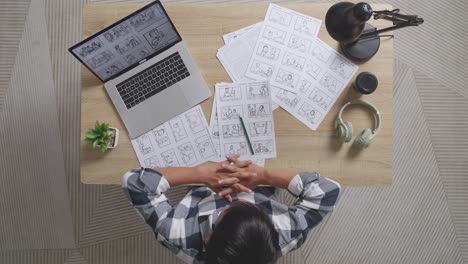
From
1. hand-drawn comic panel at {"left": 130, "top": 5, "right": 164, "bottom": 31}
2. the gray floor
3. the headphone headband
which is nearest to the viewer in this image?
hand-drawn comic panel at {"left": 130, "top": 5, "right": 164, "bottom": 31}

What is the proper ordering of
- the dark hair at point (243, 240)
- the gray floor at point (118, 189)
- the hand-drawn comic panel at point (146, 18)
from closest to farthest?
the dark hair at point (243, 240) < the hand-drawn comic panel at point (146, 18) < the gray floor at point (118, 189)

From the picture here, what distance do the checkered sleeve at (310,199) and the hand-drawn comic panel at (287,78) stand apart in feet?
0.85

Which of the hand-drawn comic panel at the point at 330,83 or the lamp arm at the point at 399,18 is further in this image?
the hand-drawn comic panel at the point at 330,83

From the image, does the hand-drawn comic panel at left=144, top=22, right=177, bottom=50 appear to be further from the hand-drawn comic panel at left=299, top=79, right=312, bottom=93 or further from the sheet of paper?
the hand-drawn comic panel at left=299, top=79, right=312, bottom=93

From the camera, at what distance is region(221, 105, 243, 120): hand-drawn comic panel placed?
1158mm

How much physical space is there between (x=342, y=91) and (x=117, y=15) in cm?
67

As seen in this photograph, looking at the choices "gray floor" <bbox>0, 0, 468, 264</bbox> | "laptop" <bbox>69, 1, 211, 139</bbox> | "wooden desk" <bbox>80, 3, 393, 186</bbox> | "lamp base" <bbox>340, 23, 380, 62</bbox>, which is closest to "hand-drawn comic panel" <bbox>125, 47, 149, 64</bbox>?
"laptop" <bbox>69, 1, 211, 139</bbox>

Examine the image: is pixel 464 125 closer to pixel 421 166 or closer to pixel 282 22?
pixel 421 166

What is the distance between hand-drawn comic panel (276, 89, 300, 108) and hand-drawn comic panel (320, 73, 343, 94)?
9 cm

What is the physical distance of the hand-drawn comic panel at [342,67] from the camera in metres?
1.15

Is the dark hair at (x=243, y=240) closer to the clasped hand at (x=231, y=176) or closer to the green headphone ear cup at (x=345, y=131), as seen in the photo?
the clasped hand at (x=231, y=176)

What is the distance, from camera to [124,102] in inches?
45.3

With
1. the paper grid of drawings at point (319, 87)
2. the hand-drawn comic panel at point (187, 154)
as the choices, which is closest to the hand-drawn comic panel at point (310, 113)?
the paper grid of drawings at point (319, 87)

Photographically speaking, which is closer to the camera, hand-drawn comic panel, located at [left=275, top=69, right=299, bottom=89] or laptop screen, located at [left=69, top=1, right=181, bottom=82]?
laptop screen, located at [left=69, top=1, right=181, bottom=82]
